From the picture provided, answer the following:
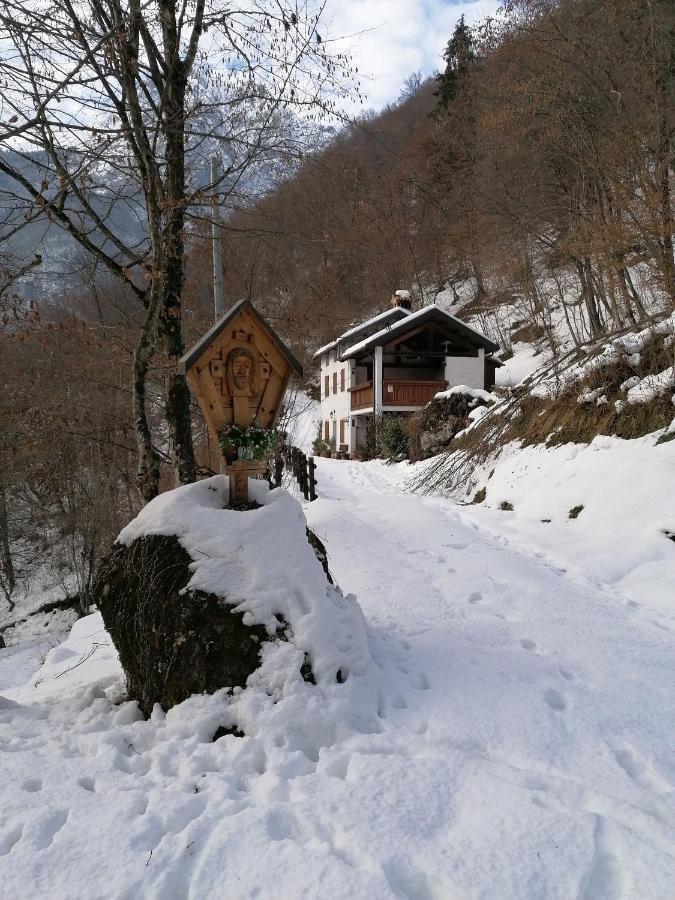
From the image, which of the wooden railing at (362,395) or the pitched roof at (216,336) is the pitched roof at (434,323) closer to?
the wooden railing at (362,395)

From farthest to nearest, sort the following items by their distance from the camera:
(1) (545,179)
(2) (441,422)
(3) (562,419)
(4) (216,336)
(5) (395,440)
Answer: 1. (5) (395,440)
2. (1) (545,179)
3. (2) (441,422)
4. (3) (562,419)
5. (4) (216,336)

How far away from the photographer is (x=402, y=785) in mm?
2037

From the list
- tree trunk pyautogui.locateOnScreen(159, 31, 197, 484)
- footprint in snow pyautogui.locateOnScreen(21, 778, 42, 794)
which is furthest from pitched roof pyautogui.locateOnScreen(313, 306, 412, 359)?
footprint in snow pyautogui.locateOnScreen(21, 778, 42, 794)

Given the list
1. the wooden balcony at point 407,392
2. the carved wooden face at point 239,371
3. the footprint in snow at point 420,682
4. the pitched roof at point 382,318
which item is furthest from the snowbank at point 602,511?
the pitched roof at point 382,318

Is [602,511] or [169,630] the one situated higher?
[602,511]

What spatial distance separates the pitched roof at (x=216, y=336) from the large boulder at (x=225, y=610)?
96 centimetres

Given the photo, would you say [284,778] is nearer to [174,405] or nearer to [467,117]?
[174,405]

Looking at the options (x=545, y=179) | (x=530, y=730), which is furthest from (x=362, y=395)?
(x=530, y=730)

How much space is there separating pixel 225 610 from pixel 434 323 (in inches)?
803

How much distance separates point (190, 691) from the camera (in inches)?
107

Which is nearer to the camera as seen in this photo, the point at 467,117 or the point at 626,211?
the point at 626,211

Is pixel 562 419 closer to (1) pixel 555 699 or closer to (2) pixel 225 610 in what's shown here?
(1) pixel 555 699

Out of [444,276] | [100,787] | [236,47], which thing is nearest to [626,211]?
[236,47]

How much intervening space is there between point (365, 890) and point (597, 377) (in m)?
7.54
